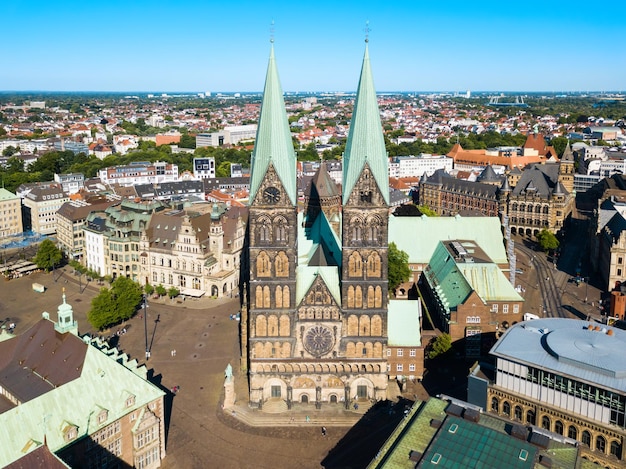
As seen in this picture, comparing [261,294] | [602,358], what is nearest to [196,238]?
[261,294]

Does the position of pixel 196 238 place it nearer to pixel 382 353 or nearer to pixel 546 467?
pixel 382 353

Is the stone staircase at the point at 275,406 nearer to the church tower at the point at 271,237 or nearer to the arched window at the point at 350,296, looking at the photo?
the church tower at the point at 271,237

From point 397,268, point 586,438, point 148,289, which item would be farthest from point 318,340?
point 148,289

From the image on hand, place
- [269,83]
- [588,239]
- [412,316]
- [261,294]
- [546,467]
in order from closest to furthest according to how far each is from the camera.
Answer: [546,467] < [269,83] < [261,294] < [412,316] < [588,239]

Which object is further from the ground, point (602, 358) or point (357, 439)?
point (602, 358)

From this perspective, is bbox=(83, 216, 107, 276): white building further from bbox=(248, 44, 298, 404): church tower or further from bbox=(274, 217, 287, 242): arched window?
bbox=(274, 217, 287, 242): arched window

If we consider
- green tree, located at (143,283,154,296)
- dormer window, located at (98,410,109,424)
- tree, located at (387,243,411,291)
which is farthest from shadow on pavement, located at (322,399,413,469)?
green tree, located at (143,283,154,296)
